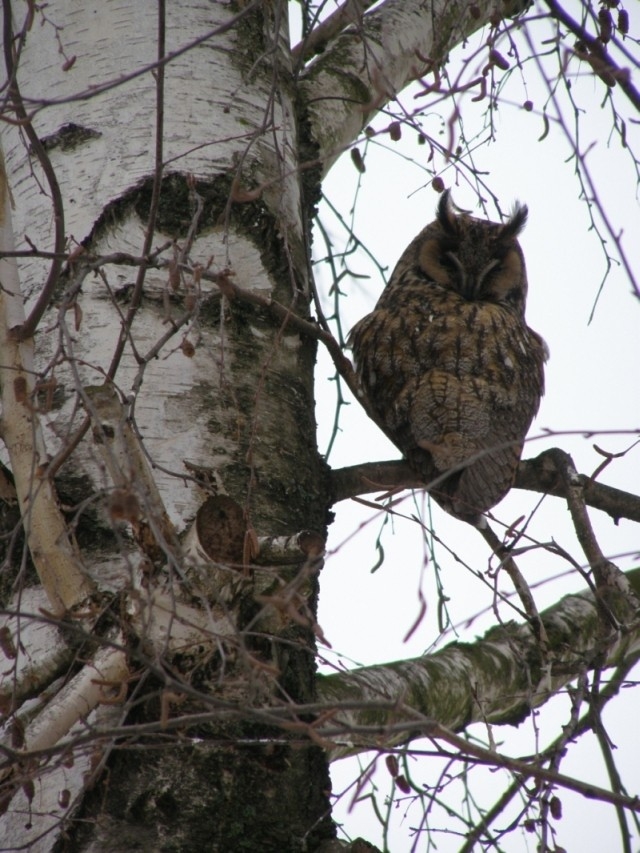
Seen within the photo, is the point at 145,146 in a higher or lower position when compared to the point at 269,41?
lower

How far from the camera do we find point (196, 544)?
66.4 inches

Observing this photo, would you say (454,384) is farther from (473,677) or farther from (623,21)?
(623,21)

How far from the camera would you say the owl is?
3010 mm

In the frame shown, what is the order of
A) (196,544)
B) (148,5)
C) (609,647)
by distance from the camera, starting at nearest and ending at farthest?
(196,544) < (609,647) < (148,5)

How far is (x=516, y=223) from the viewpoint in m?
3.97

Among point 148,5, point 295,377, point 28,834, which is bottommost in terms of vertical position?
point 28,834

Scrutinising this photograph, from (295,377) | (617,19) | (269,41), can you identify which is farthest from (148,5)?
(617,19)

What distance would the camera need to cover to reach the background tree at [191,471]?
1.51 meters

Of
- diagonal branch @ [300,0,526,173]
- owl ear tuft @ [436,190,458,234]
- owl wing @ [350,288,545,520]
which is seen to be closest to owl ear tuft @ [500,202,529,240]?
owl ear tuft @ [436,190,458,234]

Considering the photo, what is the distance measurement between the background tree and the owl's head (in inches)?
33.4

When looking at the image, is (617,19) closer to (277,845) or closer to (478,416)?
(478,416)

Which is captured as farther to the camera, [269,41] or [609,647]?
[269,41]

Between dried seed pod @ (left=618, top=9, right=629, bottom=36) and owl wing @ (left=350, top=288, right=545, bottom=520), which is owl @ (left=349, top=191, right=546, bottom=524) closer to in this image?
owl wing @ (left=350, top=288, right=545, bottom=520)

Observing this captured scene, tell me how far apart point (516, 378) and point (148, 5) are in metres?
1.57
